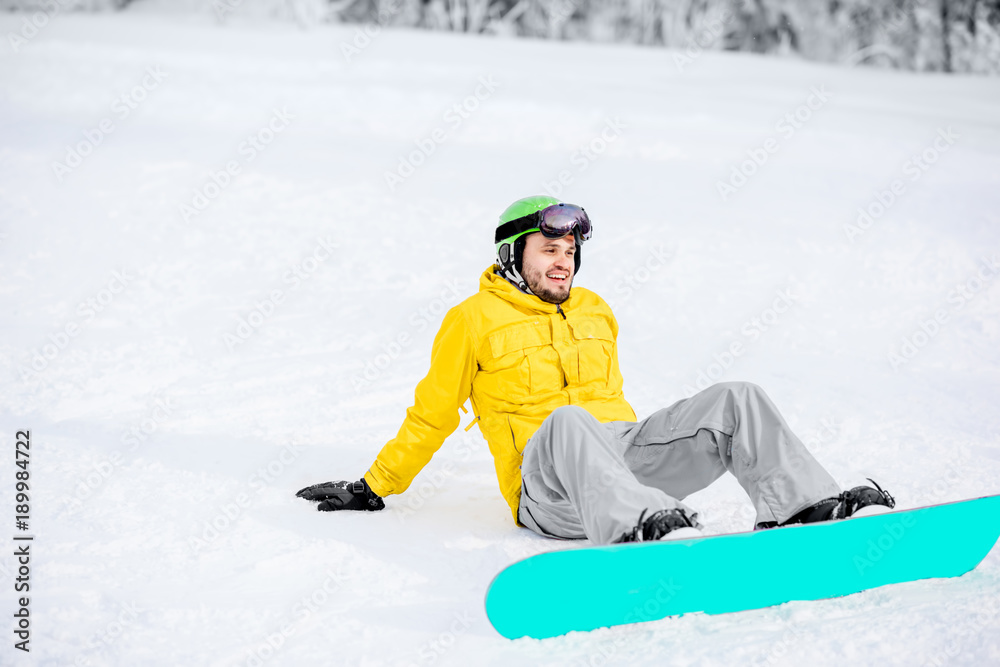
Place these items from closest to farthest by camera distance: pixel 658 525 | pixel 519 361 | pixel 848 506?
pixel 658 525
pixel 848 506
pixel 519 361

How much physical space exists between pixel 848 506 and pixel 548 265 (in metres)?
1.16

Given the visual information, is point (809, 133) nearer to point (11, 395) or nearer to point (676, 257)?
point (676, 257)

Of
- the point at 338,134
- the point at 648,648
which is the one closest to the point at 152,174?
the point at 338,134

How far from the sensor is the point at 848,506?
7.86 feet

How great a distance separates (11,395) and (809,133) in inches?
289

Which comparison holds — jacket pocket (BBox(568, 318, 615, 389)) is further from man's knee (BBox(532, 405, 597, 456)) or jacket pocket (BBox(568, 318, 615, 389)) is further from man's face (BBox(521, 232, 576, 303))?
man's knee (BBox(532, 405, 597, 456))

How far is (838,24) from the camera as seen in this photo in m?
15.7

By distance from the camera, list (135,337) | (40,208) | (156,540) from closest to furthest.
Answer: (156,540)
(135,337)
(40,208)

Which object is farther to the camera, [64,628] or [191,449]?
[191,449]

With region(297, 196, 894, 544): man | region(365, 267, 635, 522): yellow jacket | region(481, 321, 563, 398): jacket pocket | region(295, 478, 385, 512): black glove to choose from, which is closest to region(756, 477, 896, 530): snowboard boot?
region(297, 196, 894, 544): man

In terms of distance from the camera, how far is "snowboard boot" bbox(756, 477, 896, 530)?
7.77 feet

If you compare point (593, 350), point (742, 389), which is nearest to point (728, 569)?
point (742, 389)

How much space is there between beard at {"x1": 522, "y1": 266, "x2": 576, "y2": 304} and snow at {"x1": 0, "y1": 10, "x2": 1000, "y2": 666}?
0.79m

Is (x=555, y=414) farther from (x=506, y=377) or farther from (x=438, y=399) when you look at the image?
(x=438, y=399)
